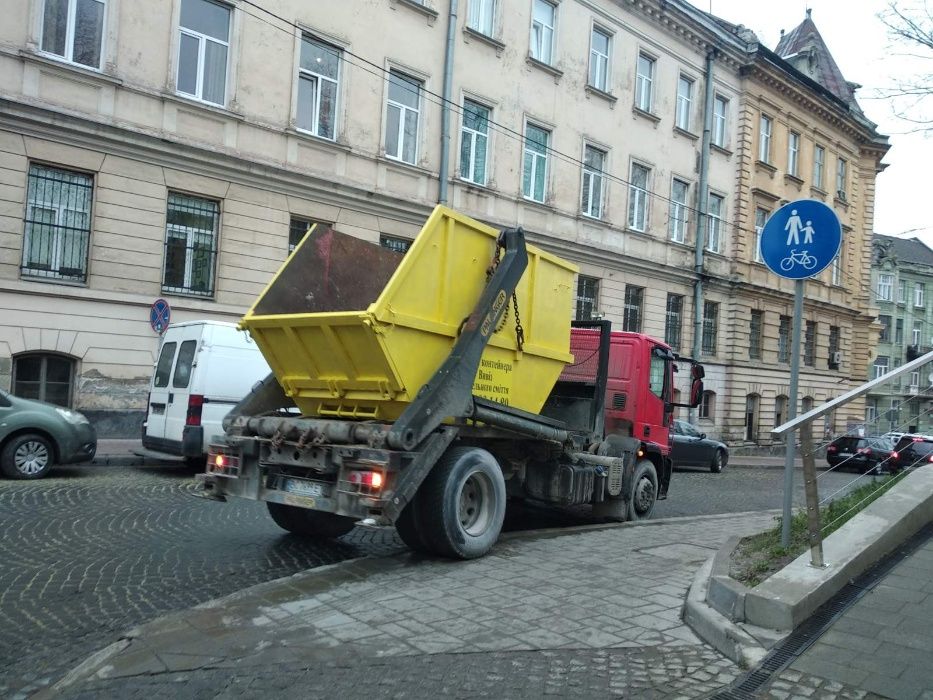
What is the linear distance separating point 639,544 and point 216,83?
13842mm

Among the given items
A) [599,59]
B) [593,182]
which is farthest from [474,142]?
[599,59]

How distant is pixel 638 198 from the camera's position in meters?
26.6

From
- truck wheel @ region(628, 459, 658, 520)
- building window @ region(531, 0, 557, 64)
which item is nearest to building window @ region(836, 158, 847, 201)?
building window @ region(531, 0, 557, 64)

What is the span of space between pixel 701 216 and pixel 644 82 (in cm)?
507

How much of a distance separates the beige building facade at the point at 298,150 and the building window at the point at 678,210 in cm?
10

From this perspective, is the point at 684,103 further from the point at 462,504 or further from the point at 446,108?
the point at 462,504

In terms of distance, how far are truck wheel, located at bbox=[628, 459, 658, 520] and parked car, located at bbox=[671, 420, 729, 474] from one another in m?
9.89

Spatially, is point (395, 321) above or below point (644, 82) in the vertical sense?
below

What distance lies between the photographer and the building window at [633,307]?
2619 centimetres

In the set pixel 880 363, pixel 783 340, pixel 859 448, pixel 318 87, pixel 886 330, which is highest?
pixel 318 87

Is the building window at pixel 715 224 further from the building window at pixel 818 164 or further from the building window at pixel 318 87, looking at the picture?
the building window at pixel 318 87

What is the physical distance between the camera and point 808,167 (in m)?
34.4

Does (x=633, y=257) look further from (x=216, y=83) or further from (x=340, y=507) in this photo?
(x=340, y=507)

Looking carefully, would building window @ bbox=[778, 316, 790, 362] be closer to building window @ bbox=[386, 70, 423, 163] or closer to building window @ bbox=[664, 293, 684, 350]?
building window @ bbox=[664, 293, 684, 350]
